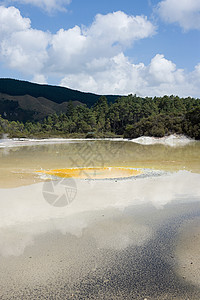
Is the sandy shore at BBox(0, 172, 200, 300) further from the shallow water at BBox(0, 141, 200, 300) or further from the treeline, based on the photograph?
the treeline

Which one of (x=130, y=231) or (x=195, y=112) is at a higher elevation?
(x=195, y=112)

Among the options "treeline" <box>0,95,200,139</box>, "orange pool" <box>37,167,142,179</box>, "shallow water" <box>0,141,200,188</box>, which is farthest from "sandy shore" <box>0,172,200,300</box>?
"treeline" <box>0,95,200,139</box>

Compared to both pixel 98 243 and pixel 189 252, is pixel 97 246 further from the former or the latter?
pixel 189 252

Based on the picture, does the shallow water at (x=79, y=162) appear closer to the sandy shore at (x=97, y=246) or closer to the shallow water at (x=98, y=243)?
the shallow water at (x=98, y=243)

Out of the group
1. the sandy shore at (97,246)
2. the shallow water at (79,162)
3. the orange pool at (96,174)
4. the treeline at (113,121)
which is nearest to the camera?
the sandy shore at (97,246)

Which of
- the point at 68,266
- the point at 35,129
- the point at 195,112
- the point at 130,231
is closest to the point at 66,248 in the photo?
the point at 68,266

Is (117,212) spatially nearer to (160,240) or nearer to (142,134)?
(160,240)

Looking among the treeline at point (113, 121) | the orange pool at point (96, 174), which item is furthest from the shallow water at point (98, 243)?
the treeline at point (113, 121)

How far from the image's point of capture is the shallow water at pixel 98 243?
550 centimetres

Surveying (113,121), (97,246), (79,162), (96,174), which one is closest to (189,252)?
(97,246)

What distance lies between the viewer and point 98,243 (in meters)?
7.41

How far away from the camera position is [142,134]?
83.8 metres

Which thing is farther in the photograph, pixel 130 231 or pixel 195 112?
pixel 195 112

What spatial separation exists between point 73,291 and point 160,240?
327 cm
